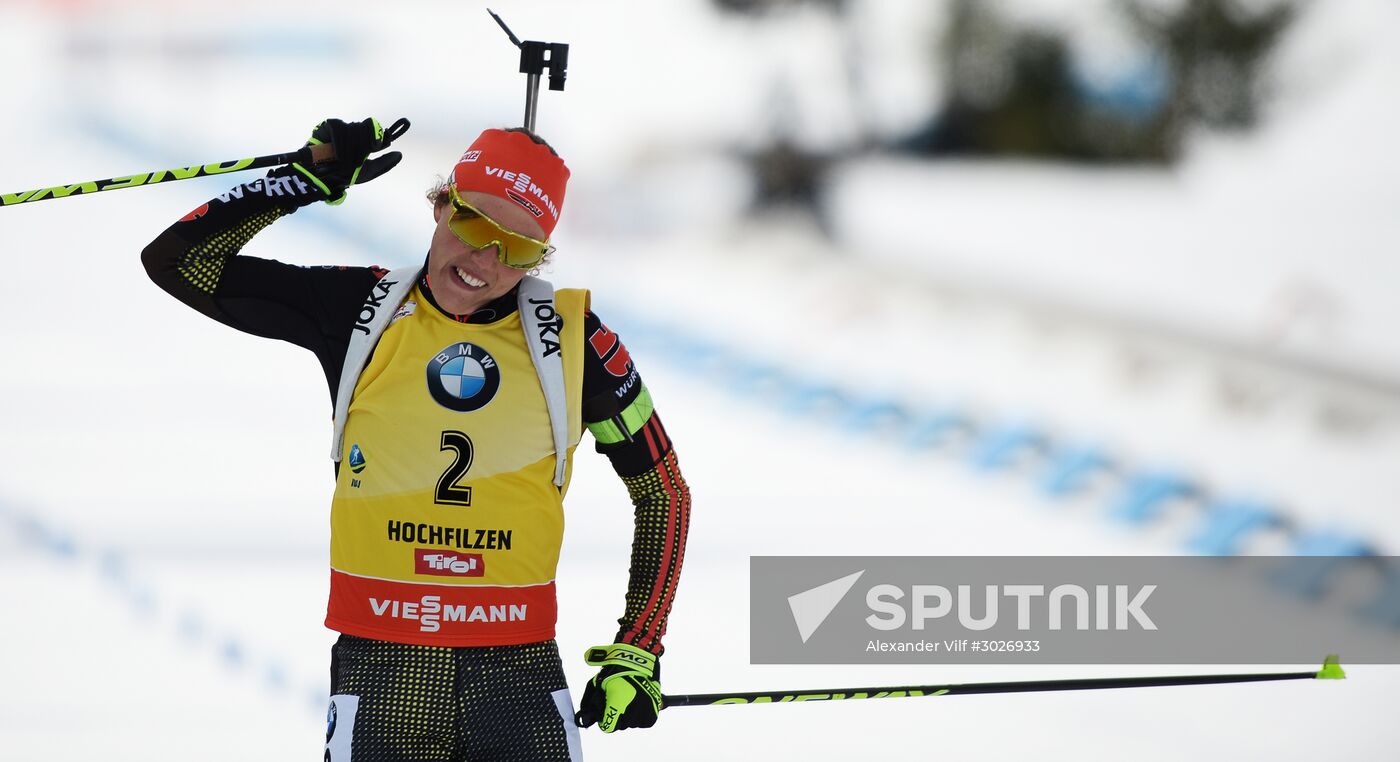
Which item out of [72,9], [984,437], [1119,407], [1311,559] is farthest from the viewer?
[72,9]

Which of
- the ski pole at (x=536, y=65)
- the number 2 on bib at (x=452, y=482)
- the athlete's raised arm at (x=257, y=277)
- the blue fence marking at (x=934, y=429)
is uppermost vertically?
the blue fence marking at (x=934, y=429)

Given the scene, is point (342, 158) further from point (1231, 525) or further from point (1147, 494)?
point (1147, 494)

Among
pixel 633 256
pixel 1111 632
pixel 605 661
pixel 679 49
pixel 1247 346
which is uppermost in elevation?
pixel 679 49

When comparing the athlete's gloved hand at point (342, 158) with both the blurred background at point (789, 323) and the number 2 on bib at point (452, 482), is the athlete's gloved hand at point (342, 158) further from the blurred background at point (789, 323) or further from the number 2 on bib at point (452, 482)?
the blurred background at point (789, 323)

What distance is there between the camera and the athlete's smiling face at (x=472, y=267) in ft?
8.77

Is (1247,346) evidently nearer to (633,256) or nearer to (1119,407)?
(1119,407)

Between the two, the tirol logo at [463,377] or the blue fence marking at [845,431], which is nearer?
the tirol logo at [463,377]

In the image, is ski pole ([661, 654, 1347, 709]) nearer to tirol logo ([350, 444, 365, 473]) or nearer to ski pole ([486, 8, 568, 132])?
tirol logo ([350, 444, 365, 473])

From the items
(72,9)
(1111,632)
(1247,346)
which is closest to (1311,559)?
(1111,632)

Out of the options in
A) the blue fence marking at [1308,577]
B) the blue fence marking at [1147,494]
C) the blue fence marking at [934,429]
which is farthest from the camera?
the blue fence marking at [934,429]

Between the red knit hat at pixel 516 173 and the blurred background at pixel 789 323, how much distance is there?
1997mm

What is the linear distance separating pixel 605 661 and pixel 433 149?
11097 mm

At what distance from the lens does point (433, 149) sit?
44.1 feet

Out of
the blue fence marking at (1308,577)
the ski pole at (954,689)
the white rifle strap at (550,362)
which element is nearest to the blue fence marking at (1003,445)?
the blue fence marking at (1308,577)
